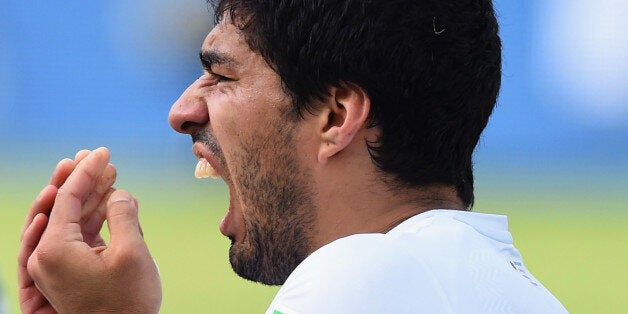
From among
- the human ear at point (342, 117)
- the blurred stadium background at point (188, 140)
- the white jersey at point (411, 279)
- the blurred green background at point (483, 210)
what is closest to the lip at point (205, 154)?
the human ear at point (342, 117)

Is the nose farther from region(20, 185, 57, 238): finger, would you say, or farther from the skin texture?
region(20, 185, 57, 238): finger

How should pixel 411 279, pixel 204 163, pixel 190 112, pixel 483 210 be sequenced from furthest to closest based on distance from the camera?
pixel 483 210 < pixel 204 163 < pixel 190 112 < pixel 411 279

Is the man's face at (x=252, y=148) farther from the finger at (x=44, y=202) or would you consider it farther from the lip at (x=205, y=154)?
the finger at (x=44, y=202)

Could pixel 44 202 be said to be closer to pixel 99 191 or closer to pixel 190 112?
pixel 99 191

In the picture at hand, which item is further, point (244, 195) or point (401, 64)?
point (244, 195)

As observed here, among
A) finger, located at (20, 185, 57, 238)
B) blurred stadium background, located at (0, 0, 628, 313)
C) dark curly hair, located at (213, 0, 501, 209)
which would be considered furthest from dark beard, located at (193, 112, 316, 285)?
blurred stadium background, located at (0, 0, 628, 313)

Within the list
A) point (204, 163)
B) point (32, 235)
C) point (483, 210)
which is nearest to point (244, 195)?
point (204, 163)

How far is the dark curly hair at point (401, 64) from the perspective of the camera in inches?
73.2

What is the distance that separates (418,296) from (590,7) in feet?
24.2

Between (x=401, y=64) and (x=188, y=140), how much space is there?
8194mm

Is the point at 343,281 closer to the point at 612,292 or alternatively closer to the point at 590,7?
the point at 612,292

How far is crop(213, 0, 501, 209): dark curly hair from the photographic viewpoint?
73.2 inches

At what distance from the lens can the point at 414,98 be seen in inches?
74.5

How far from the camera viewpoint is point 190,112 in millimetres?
2070
